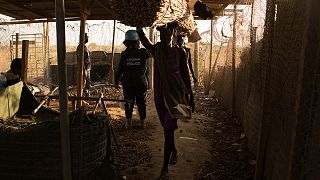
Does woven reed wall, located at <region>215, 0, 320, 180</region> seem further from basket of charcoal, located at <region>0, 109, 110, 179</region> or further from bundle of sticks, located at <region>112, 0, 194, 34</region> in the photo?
basket of charcoal, located at <region>0, 109, 110, 179</region>

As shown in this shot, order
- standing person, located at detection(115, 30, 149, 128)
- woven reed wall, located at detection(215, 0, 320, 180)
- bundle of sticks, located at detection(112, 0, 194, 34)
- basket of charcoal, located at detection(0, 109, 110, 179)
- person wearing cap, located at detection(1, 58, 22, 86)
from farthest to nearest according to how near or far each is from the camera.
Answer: standing person, located at detection(115, 30, 149, 128)
person wearing cap, located at detection(1, 58, 22, 86)
bundle of sticks, located at detection(112, 0, 194, 34)
basket of charcoal, located at detection(0, 109, 110, 179)
woven reed wall, located at detection(215, 0, 320, 180)

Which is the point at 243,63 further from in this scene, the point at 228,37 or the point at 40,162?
the point at 40,162

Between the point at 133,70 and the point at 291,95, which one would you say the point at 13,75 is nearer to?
the point at 133,70

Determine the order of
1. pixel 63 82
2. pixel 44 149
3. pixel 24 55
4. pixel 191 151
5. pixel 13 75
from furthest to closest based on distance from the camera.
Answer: pixel 191 151, pixel 13 75, pixel 24 55, pixel 44 149, pixel 63 82

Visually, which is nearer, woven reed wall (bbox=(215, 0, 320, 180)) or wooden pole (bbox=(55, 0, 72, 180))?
wooden pole (bbox=(55, 0, 72, 180))

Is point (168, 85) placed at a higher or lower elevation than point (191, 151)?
higher

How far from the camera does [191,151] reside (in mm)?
5988

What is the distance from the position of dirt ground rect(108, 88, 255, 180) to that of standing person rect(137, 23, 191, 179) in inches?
19.6

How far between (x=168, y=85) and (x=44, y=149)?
1.99 m

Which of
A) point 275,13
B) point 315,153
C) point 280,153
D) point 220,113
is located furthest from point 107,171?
point 220,113

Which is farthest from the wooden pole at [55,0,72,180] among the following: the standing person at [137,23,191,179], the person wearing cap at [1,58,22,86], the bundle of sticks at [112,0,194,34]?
the person wearing cap at [1,58,22,86]

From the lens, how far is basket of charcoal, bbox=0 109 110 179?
294cm

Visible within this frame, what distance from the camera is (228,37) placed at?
1096cm

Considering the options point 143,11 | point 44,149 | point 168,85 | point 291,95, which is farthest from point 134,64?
point 291,95
